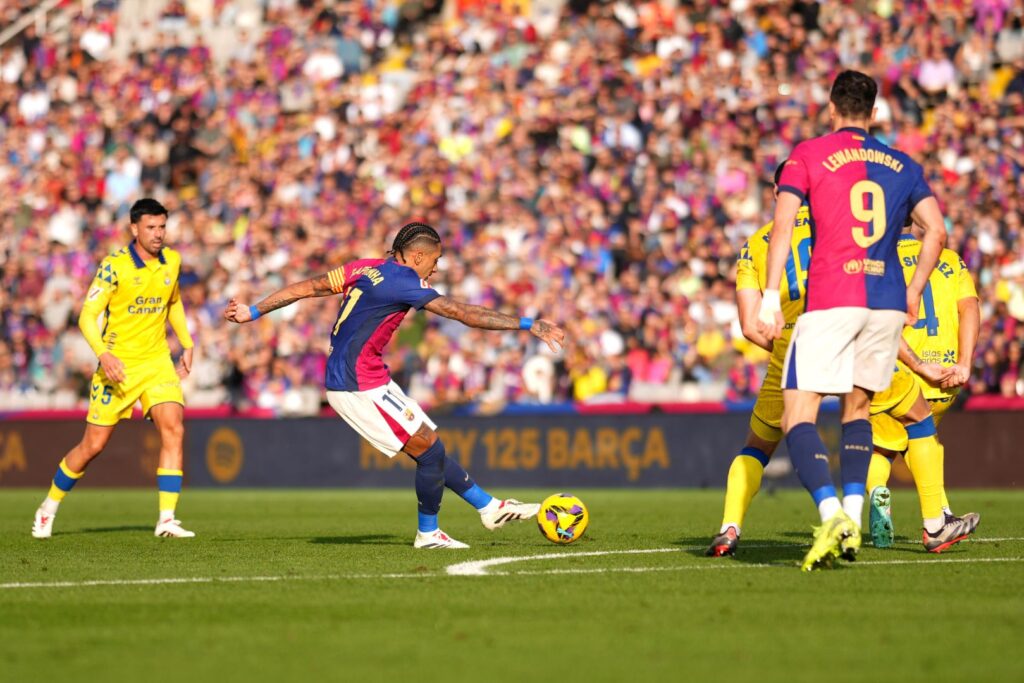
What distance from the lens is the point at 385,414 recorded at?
1081cm

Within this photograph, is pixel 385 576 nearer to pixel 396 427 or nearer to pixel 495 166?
pixel 396 427

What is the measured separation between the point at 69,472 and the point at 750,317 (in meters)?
6.75

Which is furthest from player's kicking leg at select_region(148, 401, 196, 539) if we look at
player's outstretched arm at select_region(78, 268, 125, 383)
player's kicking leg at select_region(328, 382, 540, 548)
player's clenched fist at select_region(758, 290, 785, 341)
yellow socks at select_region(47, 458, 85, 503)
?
player's clenched fist at select_region(758, 290, 785, 341)

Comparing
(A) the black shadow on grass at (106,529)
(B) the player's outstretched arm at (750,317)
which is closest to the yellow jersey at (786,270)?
(B) the player's outstretched arm at (750,317)

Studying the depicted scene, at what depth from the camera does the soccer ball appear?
11.0m

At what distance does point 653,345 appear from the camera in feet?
72.0

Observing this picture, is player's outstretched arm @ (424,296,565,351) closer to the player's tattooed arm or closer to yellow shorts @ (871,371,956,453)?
the player's tattooed arm

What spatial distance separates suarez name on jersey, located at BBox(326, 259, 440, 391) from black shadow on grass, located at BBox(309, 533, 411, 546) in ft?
4.44

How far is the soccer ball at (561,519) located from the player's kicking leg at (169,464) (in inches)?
129

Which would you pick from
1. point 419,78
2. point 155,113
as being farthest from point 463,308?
point 155,113

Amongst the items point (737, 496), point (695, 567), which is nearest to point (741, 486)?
point (737, 496)

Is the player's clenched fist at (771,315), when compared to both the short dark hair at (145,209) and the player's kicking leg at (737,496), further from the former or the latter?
the short dark hair at (145,209)

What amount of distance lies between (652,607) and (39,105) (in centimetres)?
2527

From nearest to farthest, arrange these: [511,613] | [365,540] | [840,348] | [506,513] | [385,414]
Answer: [511,613] → [840,348] → [385,414] → [506,513] → [365,540]
